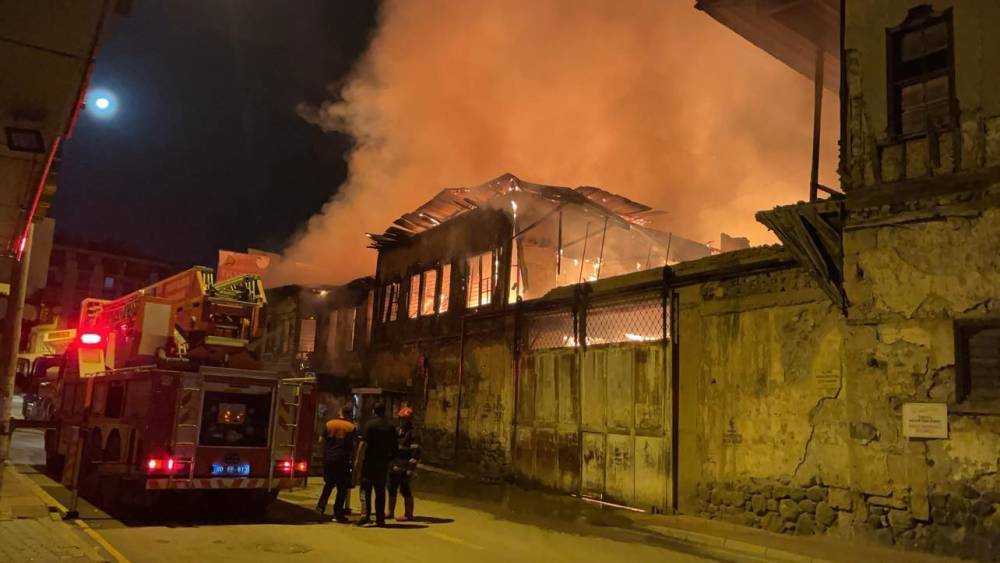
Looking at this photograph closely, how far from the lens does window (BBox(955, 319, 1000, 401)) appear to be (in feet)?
27.3

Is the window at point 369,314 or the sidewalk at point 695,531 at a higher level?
the window at point 369,314

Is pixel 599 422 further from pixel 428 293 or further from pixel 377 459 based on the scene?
pixel 428 293


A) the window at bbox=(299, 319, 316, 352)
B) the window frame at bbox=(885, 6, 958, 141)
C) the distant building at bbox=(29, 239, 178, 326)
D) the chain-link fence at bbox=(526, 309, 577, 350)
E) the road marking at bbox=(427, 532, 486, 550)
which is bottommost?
the road marking at bbox=(427, 532, 486, 550)

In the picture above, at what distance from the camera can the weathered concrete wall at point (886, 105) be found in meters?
8.56

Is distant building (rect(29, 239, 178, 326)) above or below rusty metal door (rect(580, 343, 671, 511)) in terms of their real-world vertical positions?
above

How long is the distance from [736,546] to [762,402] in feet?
8.01

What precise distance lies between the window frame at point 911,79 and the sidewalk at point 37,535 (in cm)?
1057

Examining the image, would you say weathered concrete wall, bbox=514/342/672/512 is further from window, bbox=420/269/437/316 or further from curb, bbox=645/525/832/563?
window, bbox=420/269/437/316

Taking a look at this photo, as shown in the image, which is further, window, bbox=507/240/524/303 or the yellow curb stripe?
window, bbox=507/240/524/303

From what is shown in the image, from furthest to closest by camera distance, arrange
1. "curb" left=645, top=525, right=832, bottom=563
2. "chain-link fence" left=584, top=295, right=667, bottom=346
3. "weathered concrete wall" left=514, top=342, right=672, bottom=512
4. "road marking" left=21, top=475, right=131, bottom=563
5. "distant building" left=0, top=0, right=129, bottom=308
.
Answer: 1. "chain-link fence" left=584, top=295, right=667, bottom=346
2. "weathered concrete wall" left=514, top=342, right=672, bottom=512
3. "curb" left=645, top=525, right=832, bottom=563
4. "road marking" left=21, top=475, right=131, bottom=563
5. "distant building" left=0, top=0, right=129, bottom=308

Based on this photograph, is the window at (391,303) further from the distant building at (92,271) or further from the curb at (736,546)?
the distant building at (92,271)

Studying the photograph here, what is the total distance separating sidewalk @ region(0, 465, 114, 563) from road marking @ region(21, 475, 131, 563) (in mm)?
68

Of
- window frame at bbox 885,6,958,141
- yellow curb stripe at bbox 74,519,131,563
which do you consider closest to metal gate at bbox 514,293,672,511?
window frame at bbox 885,6,958,141

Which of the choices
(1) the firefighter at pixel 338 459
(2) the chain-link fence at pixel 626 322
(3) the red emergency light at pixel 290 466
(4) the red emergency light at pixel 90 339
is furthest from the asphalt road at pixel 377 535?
(2) the chain-link fence at pixel 626 322
